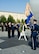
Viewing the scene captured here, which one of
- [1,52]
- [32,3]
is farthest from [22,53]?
[32,3]

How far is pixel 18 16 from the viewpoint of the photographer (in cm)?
12025

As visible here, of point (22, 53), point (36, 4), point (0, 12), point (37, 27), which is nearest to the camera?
point (36, 4)

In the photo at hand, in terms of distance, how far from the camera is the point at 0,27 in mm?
25422

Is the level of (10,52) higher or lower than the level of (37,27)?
lower

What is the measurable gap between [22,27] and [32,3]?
6.57m

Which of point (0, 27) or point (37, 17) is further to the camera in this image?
point (0, 27)

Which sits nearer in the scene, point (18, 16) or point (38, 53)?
point (38, 53)

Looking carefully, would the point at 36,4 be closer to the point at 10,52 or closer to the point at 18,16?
the point at 10,52

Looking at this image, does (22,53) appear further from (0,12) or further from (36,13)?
(0,12)

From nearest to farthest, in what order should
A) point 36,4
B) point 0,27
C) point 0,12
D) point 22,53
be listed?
point 36,4 → point 22,53 → point 0,27 → point 0,12

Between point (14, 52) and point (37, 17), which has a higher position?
point (37, 17)

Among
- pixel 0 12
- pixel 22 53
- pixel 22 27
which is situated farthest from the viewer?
pixel 0 12

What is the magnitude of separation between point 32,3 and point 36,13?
0.51m

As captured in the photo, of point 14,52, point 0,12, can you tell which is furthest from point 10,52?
point 0,12
